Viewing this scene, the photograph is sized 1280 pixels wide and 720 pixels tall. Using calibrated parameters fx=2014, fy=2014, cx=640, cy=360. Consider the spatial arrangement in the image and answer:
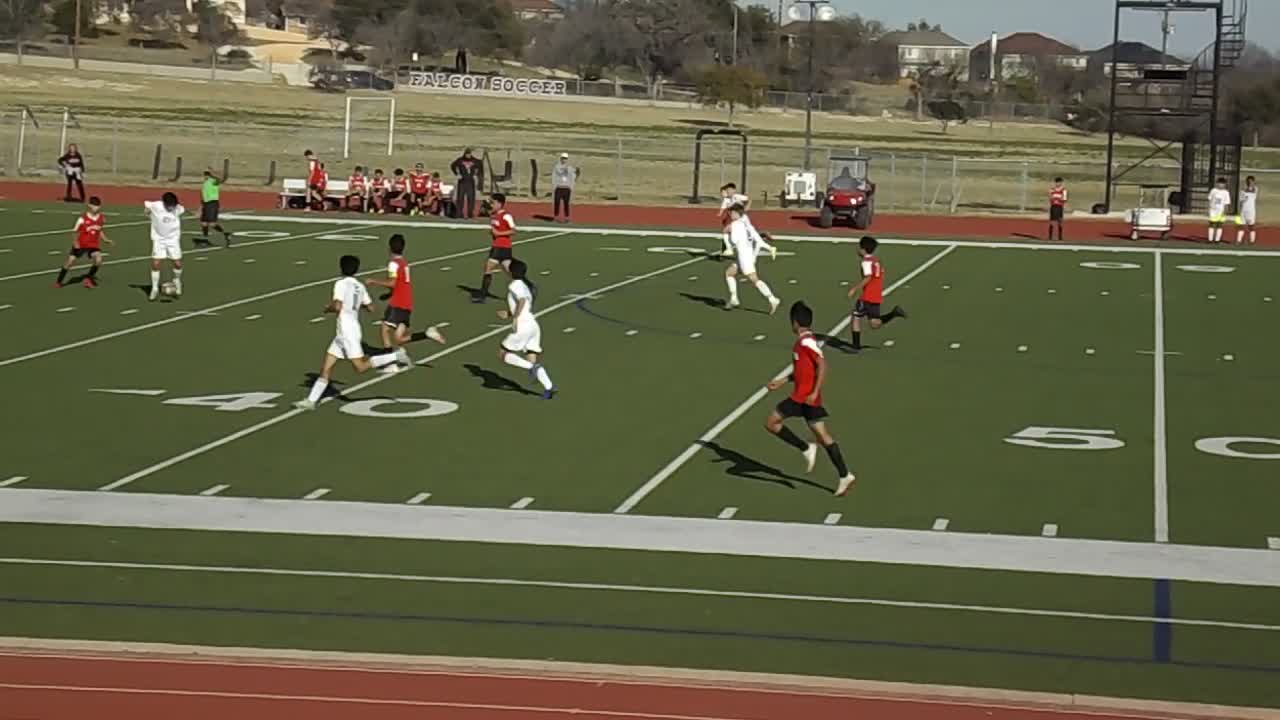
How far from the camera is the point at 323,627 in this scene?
41.1 feet

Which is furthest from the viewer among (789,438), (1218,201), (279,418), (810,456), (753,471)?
(1218,201)

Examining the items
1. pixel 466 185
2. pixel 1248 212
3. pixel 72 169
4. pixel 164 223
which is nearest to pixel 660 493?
pixel 164 223

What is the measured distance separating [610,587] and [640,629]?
3.66 ft

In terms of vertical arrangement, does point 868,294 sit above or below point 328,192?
below

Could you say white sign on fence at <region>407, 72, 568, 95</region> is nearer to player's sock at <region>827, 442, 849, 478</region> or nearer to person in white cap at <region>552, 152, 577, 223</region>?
person in white cap at <region>552, 152, 577, 223</region>

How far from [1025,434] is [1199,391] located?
13.7ft

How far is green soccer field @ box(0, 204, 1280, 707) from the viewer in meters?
Answer: 12.6

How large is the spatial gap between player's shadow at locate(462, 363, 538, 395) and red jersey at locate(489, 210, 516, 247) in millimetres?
6288

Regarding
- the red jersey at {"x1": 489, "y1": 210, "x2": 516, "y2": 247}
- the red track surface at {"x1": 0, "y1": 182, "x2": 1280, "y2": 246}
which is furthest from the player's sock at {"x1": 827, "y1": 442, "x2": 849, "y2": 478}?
the red track surface at {"x1": 0, "y1": 182, "x2": 1280, "y2": 246}

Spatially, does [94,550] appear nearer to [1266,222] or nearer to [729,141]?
[1266,222]

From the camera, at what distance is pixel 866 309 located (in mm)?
25875

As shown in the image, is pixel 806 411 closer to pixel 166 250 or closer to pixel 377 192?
pixel 166 250

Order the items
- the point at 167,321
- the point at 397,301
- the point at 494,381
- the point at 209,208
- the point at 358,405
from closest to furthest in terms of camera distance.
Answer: the point at 358,405
the point at 494,381
the point at 397,301
the point at 167,321
the point at 209,208

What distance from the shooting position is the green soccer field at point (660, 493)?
1260cm
